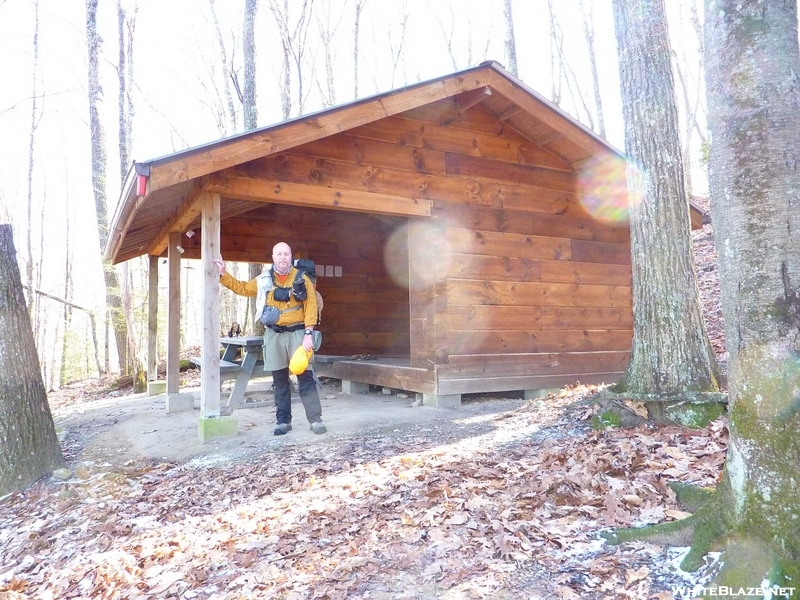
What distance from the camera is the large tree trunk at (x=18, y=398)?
16.3ft

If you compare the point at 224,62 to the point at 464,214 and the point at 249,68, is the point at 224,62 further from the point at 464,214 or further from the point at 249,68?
the point at 464,214

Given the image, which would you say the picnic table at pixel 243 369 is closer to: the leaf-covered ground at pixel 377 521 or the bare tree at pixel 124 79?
the leaf-covered ground at pixel 377 521

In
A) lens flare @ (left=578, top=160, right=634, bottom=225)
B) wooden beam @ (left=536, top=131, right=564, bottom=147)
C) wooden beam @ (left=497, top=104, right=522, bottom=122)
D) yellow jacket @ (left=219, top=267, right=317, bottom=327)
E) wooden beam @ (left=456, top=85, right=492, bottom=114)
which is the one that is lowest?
yellow jacket @ (left=219, top=267, right=317, bottom=327)

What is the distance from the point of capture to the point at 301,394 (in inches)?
225

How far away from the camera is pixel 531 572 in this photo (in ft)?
7.93

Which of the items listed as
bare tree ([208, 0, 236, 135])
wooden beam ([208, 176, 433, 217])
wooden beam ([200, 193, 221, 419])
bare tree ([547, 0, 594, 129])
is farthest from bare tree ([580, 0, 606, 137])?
wooden beam ([200, 193, 221, 419])

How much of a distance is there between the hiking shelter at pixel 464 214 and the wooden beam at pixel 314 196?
0.01 metres

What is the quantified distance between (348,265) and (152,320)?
3.80 meters

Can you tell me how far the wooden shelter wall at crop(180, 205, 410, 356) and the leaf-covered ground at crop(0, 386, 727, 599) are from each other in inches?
234

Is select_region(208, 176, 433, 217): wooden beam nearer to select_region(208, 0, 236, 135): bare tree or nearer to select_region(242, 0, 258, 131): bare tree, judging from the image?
select_region(242, 0, 258, 131): bare tree

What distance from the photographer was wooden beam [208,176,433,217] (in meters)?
5.70

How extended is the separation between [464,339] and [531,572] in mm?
4483

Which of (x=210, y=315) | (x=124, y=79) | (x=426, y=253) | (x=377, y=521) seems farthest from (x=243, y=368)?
(x=124, y=79)

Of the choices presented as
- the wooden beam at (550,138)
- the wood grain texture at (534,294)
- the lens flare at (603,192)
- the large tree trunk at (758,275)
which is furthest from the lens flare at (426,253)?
the large tree trunk at (758,275)
